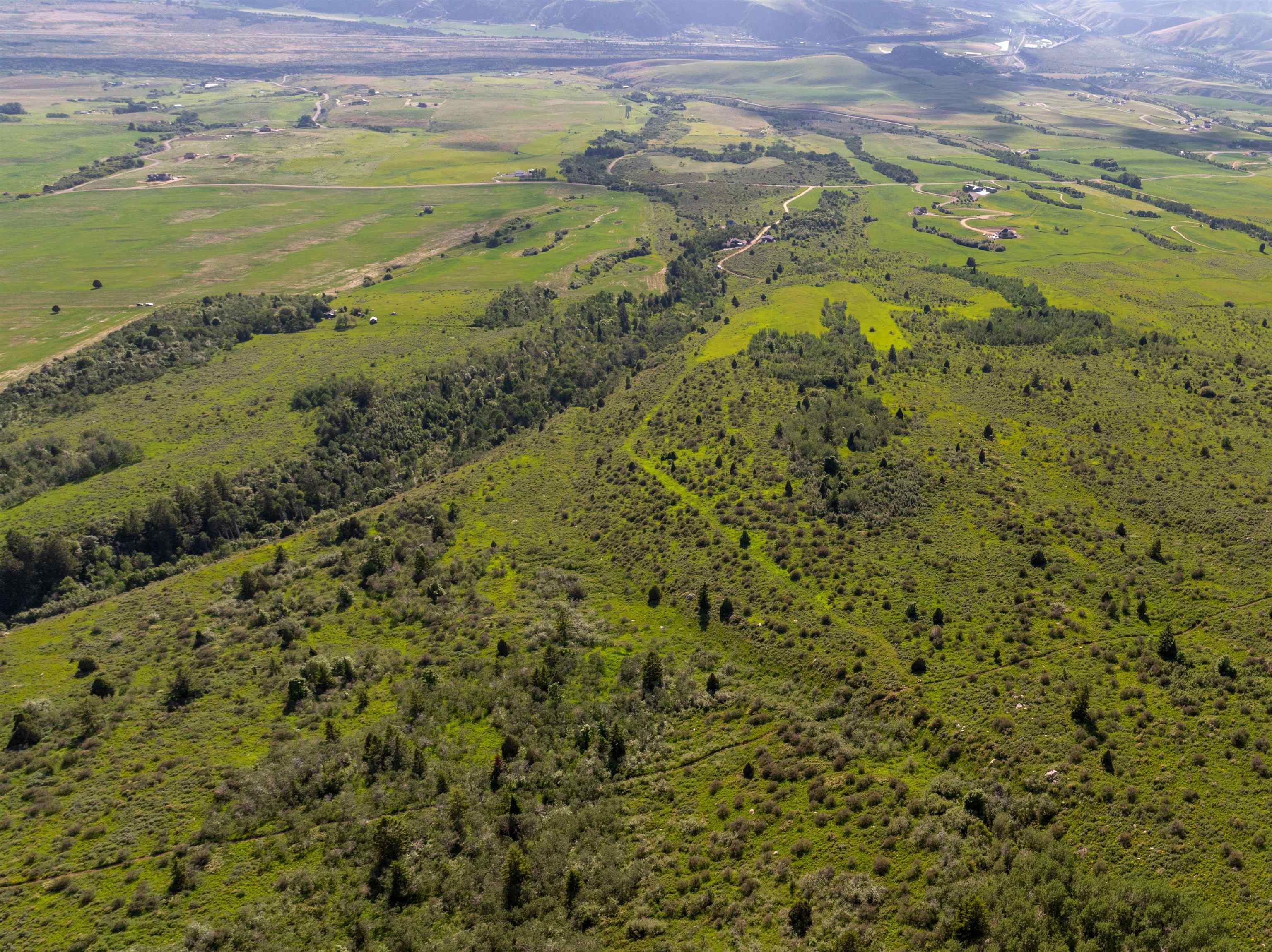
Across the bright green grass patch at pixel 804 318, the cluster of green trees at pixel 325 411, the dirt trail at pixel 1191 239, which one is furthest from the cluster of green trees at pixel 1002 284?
the dirt trail at pixel 1191 239

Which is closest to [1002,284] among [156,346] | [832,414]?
[832,414]

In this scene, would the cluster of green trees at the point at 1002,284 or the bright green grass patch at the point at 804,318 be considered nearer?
the bright green grass patch at the point at 804,318

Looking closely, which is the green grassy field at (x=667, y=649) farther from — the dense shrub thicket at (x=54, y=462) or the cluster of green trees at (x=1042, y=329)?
the dense shrub thicket at (x=54, y=462)

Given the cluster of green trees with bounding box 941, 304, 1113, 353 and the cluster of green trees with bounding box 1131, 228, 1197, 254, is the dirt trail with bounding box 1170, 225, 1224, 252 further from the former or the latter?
the cluster of green trees with bounding box 941, 304, 1113, 353

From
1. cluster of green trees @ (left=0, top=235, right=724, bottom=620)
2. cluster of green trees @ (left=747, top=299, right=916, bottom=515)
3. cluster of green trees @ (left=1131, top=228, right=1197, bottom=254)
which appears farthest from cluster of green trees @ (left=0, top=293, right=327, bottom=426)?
cluster of green trees @ (left=1131, top=228, right=1197, bottom=254)

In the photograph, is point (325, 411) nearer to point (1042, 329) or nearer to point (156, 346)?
point (156, 346)

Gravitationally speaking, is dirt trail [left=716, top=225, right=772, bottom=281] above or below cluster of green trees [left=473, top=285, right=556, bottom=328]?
above

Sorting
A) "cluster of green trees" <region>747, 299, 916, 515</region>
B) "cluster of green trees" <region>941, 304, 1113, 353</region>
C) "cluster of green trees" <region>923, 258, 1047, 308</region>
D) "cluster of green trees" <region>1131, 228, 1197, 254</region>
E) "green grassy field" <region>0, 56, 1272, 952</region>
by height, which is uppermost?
"cluster of green trees" <region>1131, 228, 1197, 254</region>

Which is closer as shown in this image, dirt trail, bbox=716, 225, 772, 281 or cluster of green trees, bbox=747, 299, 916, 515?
cluster of green trees, bbox=747, 299, 916, 515

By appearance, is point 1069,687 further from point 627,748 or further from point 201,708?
point 201,708

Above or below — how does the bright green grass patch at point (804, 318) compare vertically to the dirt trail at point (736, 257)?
below

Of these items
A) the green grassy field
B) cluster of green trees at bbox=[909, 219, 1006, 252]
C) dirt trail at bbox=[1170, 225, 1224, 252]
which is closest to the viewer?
the green grassy field
